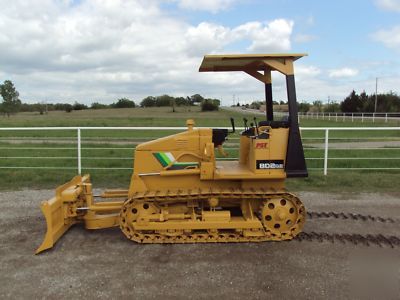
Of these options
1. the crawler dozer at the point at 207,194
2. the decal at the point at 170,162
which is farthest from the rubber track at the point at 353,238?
the decal at the point at 170,162

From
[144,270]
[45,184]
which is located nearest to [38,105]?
[45,184]

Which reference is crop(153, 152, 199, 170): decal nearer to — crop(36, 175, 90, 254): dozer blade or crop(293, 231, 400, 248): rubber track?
crop(36, 175, 90, 254): dozer blade

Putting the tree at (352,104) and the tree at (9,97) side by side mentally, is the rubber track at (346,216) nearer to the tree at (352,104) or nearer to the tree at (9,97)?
the tree at (352,104)

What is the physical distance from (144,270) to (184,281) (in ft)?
1.84

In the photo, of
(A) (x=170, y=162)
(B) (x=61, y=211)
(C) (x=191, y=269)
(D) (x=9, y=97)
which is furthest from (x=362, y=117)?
(D) (x=9, y=97)

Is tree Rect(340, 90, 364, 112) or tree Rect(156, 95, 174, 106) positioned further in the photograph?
tree Rect(156, 95, 174, 106)

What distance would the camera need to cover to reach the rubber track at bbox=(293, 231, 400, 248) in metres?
5.68

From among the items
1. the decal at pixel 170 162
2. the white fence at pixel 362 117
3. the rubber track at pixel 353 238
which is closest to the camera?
the rubber track at pixel 353 238

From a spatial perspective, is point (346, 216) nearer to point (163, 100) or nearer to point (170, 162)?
point (170, 162)

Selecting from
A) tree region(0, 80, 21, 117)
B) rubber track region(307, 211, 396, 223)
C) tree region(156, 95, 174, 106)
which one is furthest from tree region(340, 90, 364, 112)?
rubber track region(307, 211, 396, 223)

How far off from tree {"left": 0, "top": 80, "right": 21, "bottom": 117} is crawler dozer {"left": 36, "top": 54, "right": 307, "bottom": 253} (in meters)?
77.1

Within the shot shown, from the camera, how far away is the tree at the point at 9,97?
247 ft

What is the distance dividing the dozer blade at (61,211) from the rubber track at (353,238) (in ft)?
10.3

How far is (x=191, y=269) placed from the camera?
4.82 meters
